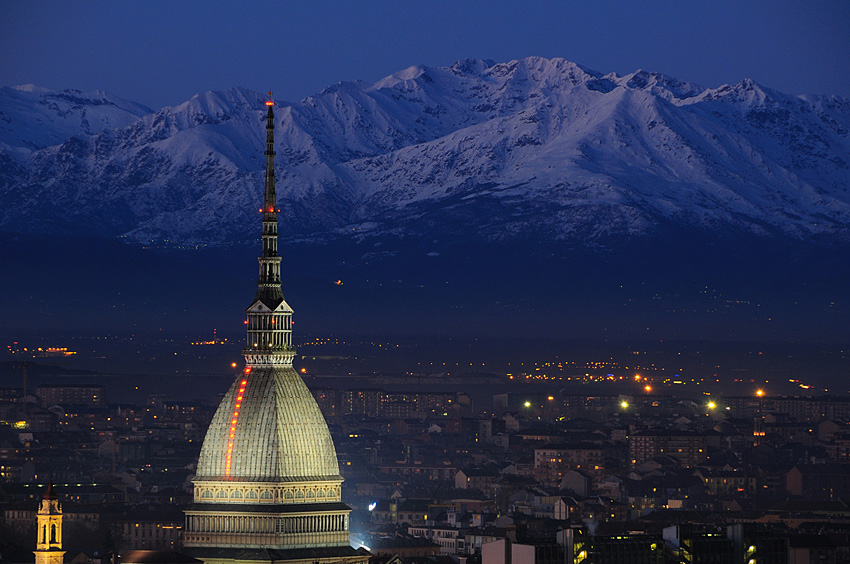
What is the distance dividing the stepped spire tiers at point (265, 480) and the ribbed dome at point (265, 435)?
28mm

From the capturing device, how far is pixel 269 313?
280 feet

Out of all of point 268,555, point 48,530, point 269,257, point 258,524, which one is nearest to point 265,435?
point 258,524

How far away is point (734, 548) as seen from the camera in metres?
104

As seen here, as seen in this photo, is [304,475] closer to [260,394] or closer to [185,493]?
[260,394]

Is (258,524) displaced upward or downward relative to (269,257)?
downward

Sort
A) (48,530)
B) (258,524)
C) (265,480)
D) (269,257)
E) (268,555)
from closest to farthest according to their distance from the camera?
1. (48,530)
2. (268,555)
3. (258,524)
4. (265,480)
5. (269,257)

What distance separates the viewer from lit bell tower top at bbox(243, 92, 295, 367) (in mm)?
84375

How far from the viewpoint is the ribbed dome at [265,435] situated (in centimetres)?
8281

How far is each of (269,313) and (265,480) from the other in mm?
5214

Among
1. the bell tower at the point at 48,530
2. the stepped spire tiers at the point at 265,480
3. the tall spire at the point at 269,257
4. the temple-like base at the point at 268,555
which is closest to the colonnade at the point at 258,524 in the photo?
the stepped spire tiers at the point at 265,480

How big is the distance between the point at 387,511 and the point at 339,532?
91034 millimetres

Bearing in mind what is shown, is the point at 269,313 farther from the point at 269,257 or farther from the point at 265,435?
the point at 265,435

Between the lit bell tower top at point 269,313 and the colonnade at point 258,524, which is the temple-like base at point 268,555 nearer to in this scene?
the colonnade at point 258,524

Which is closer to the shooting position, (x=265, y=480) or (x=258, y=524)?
(x=258, y=524)
